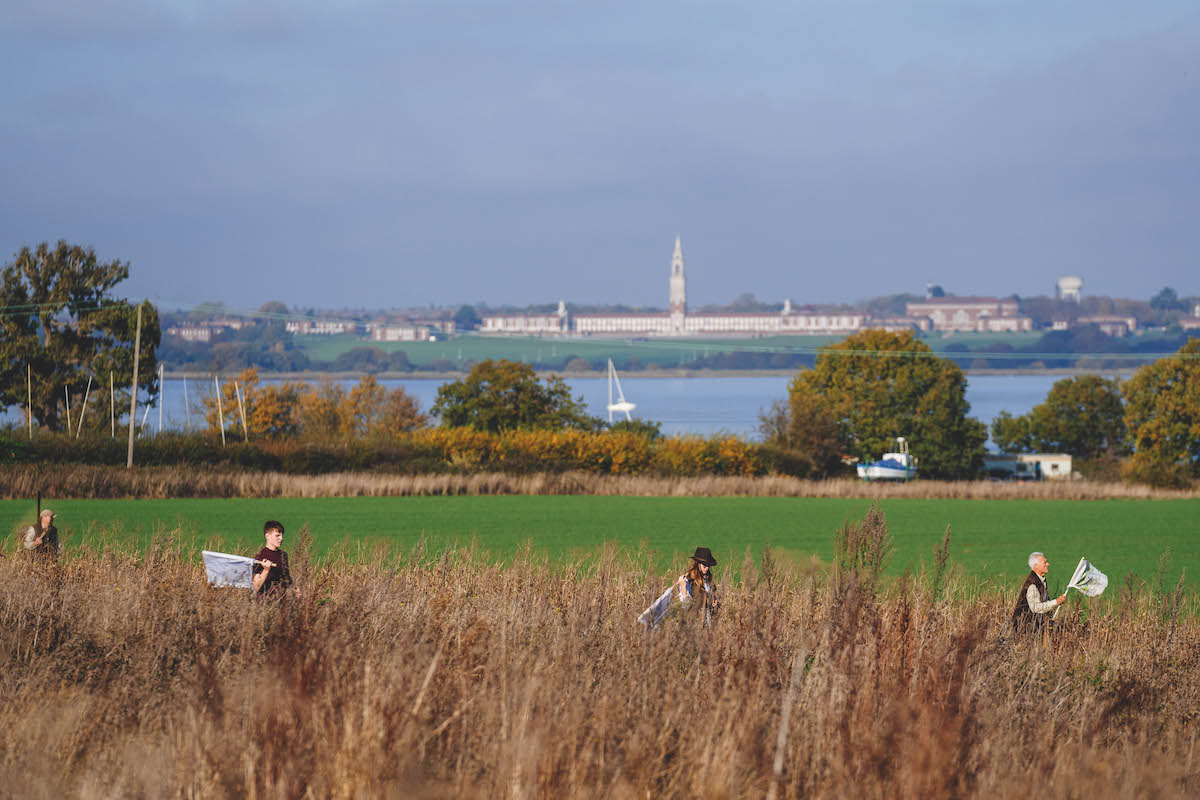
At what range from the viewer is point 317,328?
557 feet

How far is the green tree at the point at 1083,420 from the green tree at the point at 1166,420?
21.1 meters

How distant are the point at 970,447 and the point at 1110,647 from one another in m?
70.4

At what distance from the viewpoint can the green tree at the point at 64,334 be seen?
178 feet

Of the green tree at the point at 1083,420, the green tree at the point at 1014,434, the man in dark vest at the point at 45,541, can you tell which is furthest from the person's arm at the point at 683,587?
the green tree at the point at 1083,420

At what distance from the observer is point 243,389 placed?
81.9m

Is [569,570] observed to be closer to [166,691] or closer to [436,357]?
[166,691]

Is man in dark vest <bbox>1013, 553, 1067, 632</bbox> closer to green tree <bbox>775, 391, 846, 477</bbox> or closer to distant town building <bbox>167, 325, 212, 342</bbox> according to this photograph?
green tree <bbox>775, 391, 846, 477</bbox>

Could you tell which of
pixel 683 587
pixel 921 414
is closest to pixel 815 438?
pixel 921 414

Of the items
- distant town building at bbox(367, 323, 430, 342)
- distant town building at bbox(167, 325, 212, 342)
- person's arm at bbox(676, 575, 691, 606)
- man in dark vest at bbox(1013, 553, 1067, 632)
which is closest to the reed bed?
person's arm at bbox(676, 575, 691, 606)

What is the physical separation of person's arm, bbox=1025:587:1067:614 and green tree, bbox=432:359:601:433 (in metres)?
52.4

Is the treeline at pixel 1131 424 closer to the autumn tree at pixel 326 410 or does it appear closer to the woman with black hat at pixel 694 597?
the autumn tree at pixel 326 410

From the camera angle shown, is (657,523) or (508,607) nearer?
(508,607)

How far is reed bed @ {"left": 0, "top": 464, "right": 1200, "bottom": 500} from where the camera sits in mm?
34938

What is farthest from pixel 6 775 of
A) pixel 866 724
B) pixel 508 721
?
pixel 866 724
